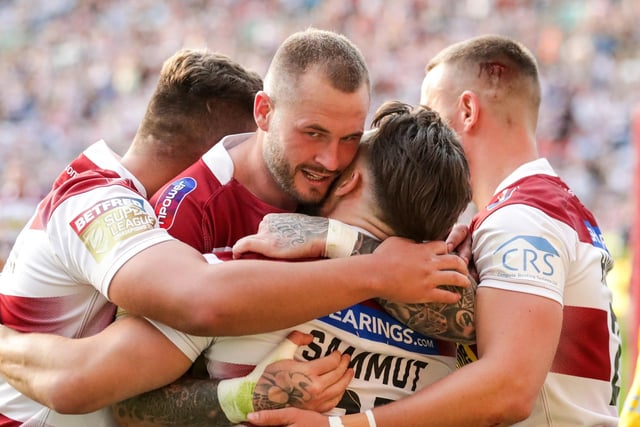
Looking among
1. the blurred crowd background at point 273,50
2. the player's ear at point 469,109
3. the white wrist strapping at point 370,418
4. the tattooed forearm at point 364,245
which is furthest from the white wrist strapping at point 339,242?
the blurred crowd background at point 273,50

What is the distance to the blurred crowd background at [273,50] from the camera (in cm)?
1906

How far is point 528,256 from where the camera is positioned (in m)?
3.35

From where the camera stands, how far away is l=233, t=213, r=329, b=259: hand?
121 inches

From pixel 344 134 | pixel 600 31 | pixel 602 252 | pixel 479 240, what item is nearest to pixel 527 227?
pixel 479 240

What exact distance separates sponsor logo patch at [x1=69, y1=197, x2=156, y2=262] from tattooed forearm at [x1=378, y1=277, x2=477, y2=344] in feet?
2.75

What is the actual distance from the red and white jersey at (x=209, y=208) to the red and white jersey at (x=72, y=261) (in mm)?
170

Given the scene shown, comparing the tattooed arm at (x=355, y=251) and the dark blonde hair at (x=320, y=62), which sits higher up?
the dark blonde hair at (x=320, y=62)

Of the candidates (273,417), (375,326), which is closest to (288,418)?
(273,417)

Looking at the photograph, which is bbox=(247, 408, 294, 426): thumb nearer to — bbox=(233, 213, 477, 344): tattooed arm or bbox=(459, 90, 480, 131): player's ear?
bbox=(233, 213, 477, 344): tattooed arm

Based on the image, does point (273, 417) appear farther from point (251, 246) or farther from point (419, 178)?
point (419, 178)

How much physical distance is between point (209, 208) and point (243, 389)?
758mm

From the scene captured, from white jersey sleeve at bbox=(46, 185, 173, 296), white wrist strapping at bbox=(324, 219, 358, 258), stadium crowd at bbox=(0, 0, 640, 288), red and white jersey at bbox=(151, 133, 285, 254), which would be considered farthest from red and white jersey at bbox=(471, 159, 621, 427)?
stadium crowd at bbox=(0, 0, 640, 288)

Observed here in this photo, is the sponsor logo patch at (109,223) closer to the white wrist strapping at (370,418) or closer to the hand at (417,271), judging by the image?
the hand at (417,271)

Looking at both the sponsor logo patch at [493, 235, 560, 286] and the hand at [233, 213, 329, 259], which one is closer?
the hand at [233, 213, 329, 259]
